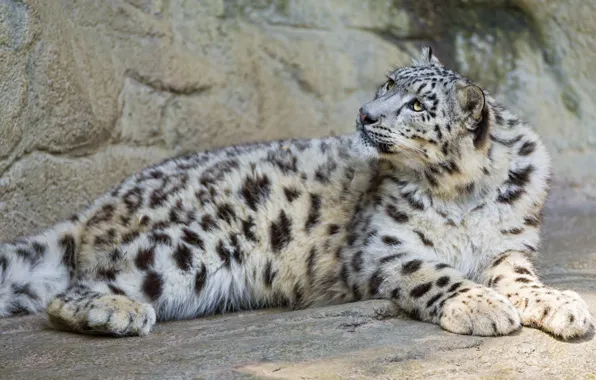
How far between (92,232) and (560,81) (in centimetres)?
325

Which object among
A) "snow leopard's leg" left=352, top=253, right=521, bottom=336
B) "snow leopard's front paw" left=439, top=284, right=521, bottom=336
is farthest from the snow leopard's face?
"snow leopard's front paw" left=439, top=284, right=521, bottom=336

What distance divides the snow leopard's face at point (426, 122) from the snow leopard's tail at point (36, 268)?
1.29 meters

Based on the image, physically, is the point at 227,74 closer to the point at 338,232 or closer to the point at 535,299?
the point at 338,232

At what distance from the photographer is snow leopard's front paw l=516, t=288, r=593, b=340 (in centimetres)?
276

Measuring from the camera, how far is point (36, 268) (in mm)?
3557

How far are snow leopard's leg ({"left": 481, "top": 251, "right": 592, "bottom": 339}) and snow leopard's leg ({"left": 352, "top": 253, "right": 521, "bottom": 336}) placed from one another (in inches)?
3.2

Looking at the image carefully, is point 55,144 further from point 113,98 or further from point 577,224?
point 577,224

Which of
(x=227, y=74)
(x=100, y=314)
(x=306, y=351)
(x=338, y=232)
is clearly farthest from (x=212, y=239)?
(x=227, y=74)

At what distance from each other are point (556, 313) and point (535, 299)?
0.13 metres

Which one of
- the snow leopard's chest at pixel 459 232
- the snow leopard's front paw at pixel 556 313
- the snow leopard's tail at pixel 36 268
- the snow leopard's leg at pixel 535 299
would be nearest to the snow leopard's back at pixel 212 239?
the snow leopard's tail at pixel 36 268

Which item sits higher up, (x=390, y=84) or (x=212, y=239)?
(x=390, y=84)

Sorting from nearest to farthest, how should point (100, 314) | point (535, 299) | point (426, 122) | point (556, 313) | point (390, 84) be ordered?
point (556, 313) < point (535, 299) < point (100, 314) < point (426, 122) < point (390, 84)

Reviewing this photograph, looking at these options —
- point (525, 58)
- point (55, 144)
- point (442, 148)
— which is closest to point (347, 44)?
point (525, 58)

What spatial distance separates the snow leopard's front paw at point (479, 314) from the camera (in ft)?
9.18
